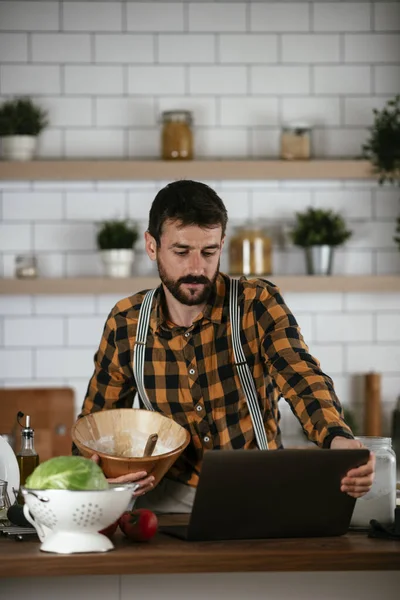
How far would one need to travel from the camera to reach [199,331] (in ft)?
8.57

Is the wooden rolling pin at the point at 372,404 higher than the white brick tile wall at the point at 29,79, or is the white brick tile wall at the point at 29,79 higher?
Answer: the white brick tile wall at the point at 29,79

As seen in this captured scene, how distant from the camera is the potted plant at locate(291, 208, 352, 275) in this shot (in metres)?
4.28

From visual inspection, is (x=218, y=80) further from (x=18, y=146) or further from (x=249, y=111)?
(x=18, y=146)

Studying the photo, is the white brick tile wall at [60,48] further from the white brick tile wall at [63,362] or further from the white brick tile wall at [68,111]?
the white brick tile wall at [63,362]

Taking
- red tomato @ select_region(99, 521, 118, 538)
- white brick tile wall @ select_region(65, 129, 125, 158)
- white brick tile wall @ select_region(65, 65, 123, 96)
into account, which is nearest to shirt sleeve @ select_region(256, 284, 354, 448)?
red tomato @ select_region(99, 521, 118, 538)

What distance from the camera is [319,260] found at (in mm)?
4297

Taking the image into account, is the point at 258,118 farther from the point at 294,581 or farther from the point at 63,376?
the point at 294,581

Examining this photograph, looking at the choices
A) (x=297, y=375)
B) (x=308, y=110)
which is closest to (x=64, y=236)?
(x=308, y=110)

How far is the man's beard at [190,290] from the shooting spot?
2.45 meters

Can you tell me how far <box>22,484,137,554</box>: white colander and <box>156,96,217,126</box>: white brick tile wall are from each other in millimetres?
2843

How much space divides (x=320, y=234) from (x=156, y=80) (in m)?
1.02

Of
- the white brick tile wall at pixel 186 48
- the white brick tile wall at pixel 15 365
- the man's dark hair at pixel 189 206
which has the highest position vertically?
the white brick tile wall at pixel 186 48

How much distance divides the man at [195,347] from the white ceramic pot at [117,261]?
5.10ft

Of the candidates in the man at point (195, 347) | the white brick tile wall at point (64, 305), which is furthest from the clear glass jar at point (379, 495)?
the white brick tile wall at point (64, 305)
